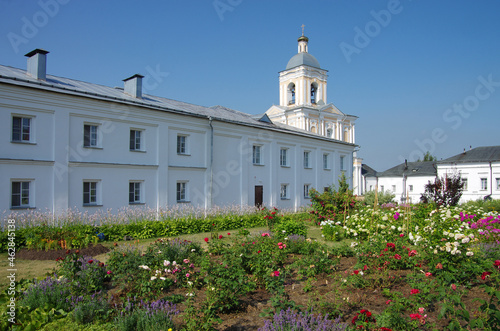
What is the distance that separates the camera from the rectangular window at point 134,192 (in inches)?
677

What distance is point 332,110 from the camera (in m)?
42.9

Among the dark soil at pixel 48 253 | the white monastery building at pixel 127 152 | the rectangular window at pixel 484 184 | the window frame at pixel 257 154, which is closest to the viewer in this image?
the dark soil at pixel 48 253

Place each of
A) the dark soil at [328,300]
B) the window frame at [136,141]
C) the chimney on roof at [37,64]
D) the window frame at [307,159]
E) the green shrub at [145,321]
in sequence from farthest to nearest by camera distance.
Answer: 1. the window frame at [307,159]
2. the window frame at [136,141]
3. the chimney on roof at [37,64]
4. the dark soil at [328,300]
5. the green shrub at [145,321]

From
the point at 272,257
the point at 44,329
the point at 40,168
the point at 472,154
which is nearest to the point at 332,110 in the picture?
the point at 472,154

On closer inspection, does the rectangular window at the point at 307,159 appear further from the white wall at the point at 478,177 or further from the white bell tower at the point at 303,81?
the white wall at the point at 478,177

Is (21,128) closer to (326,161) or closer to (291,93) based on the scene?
(326,161)

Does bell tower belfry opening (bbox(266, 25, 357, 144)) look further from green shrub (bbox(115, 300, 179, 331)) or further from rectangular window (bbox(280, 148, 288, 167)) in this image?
green shrub (bbox(115, 300, 179, 331))

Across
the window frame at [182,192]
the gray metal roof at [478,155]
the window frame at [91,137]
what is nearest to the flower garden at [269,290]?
the window frame at [91,137]

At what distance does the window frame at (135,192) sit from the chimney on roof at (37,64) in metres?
6.16

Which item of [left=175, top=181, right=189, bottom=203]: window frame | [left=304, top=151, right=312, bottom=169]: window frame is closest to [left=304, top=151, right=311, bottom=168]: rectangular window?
[left=304, top=151, right=312, bottom=169]: window frame

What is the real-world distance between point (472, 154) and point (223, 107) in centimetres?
2918

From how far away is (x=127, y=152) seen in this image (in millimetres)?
17094

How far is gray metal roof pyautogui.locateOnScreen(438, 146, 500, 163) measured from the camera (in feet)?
118

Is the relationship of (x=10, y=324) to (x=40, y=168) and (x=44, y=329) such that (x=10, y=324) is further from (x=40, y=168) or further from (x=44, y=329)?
(x=40, y=168)
